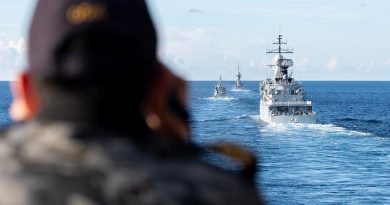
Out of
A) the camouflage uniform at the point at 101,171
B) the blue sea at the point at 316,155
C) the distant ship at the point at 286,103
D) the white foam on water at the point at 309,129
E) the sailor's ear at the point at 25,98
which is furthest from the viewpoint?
the distant ship at the point at 286,103

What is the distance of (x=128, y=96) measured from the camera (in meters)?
2.28

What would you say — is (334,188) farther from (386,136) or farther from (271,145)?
(386,136)

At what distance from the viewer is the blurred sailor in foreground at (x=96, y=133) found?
2.12m

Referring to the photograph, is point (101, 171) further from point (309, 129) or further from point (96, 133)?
point (309, 129)

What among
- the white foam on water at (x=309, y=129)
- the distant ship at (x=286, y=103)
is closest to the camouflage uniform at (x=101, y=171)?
the white foam on water at (x=309, y=129)

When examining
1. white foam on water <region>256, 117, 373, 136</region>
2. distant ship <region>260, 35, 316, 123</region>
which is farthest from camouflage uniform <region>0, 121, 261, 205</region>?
distant ship <region>260, 35, 316, 123</region>

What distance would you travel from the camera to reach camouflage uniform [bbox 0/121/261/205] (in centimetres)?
210

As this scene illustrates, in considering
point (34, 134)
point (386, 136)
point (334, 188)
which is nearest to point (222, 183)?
point (34, 134)

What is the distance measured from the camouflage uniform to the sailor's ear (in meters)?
0.09

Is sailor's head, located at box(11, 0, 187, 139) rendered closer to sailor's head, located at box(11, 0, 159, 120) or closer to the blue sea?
sailor's head, located at box(11, 0, 159, 120)

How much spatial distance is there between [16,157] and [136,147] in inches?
11.9

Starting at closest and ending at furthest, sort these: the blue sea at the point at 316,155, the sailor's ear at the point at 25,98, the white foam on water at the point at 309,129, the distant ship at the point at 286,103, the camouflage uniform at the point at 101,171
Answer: the camouflage uniform at the point at 101,171, the sailor's ear at the point at 25,98, the blue sea at the point at 316,155, the white foam on water at the point at 309,129, the distant ship at the point at 286,103

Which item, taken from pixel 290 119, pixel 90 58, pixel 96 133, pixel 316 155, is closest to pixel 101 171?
pixel 96 133

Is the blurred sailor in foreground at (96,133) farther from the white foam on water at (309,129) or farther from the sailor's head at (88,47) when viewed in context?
the white foam on water at (309,129)
